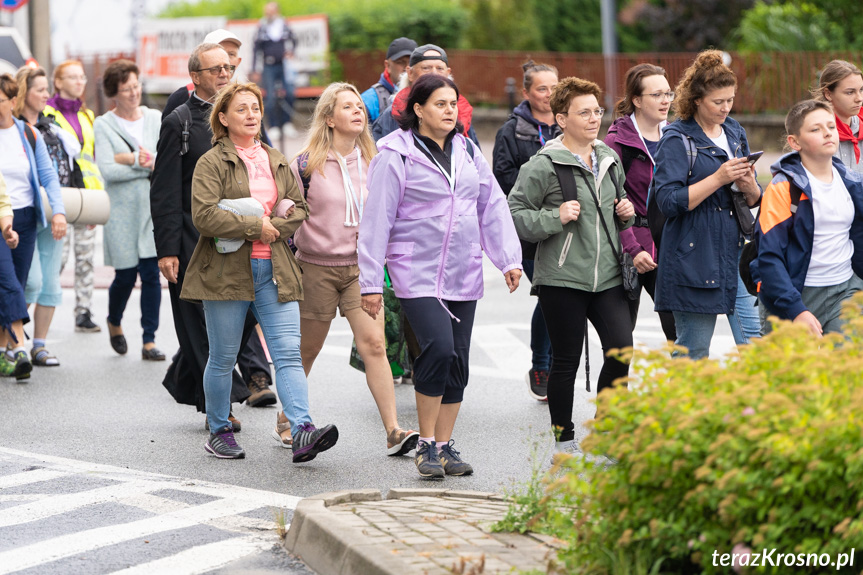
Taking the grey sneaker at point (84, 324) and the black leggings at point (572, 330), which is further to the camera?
the grey sneaker at point (84, 324)

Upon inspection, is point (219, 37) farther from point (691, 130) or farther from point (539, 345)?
point (691, 130)

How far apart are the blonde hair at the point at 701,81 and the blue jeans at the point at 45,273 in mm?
5515

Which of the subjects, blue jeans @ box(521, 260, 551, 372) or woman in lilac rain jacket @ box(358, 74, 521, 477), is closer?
woman in lilac rain jacket @ box(358, 74, 521, 477)

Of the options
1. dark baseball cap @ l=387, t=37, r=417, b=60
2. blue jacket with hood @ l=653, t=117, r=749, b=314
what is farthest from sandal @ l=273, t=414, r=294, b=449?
dark baseball cap @ l=387, t=37, r=417, b=60

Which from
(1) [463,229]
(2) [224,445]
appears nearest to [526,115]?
(1) [463,229]

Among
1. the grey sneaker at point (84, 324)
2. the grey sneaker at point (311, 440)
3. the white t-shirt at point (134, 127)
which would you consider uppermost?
the white t-shirt at point (134, 127)

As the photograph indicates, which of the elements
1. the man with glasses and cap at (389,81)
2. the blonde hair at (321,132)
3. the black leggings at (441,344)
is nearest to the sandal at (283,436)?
the black leggings at (441,344)

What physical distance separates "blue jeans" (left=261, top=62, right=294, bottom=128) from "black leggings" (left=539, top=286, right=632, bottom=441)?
19490mm

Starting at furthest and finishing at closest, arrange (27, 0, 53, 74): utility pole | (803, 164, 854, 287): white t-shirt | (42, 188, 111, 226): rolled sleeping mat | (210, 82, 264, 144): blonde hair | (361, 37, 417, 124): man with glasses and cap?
(27, 0, 53, 74): utility pole, (42, 188, 111, 226): rolled sleeping mat, (361, 37, 417, 124): man with glasses and cap, (210, 82, 264, 144): blonde hair, (803, 164, 854, 287): white t-shirt

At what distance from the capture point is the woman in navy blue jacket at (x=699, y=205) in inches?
251

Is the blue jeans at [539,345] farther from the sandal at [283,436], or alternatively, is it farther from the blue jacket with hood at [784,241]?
the blue jacket with hood at [784,241]

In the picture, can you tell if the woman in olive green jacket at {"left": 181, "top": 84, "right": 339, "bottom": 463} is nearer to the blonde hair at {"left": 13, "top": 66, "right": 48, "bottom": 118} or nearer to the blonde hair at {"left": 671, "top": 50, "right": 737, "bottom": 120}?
the blonde hair at {"left": 671, "top": 50, "right": 737, "bottom": 120}

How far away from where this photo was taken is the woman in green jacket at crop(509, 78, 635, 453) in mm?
6441

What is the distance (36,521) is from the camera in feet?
18.7
